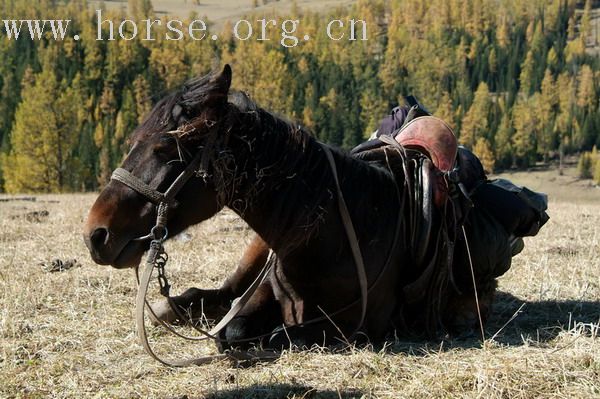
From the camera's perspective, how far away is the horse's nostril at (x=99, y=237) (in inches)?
144

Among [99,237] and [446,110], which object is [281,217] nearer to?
[99,237]

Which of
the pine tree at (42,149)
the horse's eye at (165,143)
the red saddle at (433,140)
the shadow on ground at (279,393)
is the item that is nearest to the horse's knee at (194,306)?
the shadow on ground at (279,393)

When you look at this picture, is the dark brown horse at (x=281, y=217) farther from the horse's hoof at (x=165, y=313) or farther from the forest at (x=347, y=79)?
the forest at (x=347, y=79)

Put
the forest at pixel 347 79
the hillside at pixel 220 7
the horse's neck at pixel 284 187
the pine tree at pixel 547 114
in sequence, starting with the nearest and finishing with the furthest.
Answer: the horse's neck at pixel 284 187 → the forest at pixel 347 79 → the pine tree at pixel 547 114 → the hillside at pixel 220 7

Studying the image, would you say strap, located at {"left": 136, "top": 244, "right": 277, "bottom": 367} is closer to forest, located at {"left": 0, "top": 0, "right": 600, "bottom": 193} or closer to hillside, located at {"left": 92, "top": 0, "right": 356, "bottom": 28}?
forest, located at {"left": 0, "top": 0, "right": 600, "bottom": 193}

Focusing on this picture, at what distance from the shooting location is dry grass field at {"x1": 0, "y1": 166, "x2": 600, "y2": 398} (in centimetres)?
362

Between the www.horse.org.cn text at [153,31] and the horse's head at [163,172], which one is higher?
the www.horse.org.cn text at [153,31]

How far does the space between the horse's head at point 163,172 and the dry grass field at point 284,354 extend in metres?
0.81

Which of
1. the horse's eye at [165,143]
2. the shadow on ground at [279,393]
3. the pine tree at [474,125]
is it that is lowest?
the pine tree at [474,125]

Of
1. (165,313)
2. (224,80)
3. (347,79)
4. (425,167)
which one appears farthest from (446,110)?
(224,80)

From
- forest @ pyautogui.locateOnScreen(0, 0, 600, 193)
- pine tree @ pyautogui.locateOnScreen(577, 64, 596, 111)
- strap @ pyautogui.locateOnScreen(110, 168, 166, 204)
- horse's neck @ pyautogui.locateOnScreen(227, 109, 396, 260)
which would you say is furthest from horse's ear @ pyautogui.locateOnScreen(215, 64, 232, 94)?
pine tree @ pyautogui.locateOnScreen(577, 64, 596, 111)

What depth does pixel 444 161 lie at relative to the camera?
5039 millimetres

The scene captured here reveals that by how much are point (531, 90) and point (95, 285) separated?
428 feet

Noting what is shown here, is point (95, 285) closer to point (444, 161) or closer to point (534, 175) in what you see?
point (444, 161)
